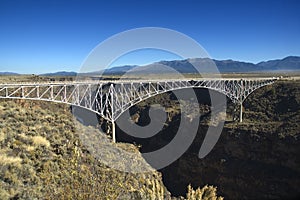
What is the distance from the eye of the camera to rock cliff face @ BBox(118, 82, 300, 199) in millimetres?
25547

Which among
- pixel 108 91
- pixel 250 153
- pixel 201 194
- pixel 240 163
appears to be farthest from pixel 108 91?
pixel 201 194

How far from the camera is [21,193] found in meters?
10.2

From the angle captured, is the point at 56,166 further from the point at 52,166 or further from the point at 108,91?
the point at 108,91

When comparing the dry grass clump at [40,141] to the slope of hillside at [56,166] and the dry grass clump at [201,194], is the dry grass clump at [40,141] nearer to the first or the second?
the slope of hillside at [56,166]

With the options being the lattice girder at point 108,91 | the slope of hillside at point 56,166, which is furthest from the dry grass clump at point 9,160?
the lattice girder at point 108,91

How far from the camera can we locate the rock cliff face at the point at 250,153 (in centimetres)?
2555

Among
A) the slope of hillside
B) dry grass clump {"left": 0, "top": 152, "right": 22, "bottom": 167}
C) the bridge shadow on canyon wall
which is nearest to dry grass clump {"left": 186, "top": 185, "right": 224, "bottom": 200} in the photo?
the slope of hillside

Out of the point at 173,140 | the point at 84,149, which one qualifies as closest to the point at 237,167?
the point at 173,140

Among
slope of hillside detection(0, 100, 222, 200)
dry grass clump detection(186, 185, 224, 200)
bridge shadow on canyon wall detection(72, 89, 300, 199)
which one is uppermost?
dry grass clump detection(186, 185, 224, 200)

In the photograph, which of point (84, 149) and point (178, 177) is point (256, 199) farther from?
Answer: point (84, 149)

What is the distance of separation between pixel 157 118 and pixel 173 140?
17.6 ft

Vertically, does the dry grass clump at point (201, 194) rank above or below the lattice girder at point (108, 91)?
below

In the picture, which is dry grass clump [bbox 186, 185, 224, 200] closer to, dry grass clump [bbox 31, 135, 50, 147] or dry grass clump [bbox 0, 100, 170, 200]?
dry grass clump [bbox 0, 100, 170, 200]

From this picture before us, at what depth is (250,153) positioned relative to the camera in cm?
2909
